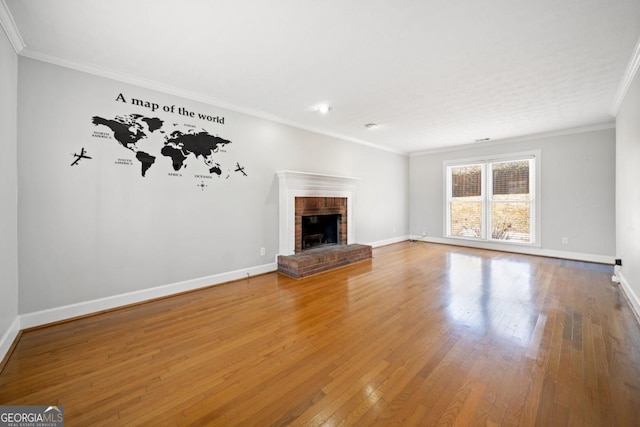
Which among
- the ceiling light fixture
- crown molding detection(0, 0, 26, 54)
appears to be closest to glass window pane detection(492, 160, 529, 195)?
the ceiling light fixture

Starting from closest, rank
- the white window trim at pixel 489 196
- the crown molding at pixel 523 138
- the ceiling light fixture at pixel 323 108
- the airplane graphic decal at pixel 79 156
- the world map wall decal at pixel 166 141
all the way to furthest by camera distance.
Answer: the airplane graphic decal at pixel 79 156
the world map wall decal at pixel 166 141
the ceiling light fixture at pixel 323 108
the crown molding at pixel 523 138
the white window trim at pixel 489 196

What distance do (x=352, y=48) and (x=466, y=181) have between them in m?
5.28

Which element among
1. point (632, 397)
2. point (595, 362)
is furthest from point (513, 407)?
point (595, 362)

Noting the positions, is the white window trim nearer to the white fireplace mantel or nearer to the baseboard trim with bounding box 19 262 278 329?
the white fireplace mantel

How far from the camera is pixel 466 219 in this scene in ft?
21.0

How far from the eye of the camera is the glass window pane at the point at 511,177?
550 cm

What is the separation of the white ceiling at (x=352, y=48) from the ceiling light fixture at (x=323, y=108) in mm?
169

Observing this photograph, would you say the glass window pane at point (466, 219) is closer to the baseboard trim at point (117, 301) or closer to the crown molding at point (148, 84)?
the crown molding at point (148, 84)

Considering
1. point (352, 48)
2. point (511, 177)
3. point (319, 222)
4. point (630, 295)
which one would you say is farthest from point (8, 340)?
point (511, 177)

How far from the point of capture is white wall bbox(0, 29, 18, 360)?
1.96 meters

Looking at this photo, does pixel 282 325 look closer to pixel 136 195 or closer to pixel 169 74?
pixel 136 195

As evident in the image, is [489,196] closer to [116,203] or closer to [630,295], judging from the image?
[630,295]

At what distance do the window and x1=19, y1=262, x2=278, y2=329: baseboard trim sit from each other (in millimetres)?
5414

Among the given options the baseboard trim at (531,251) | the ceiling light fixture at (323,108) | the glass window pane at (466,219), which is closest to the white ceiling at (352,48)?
the ceiling light fixture at (323,108)
